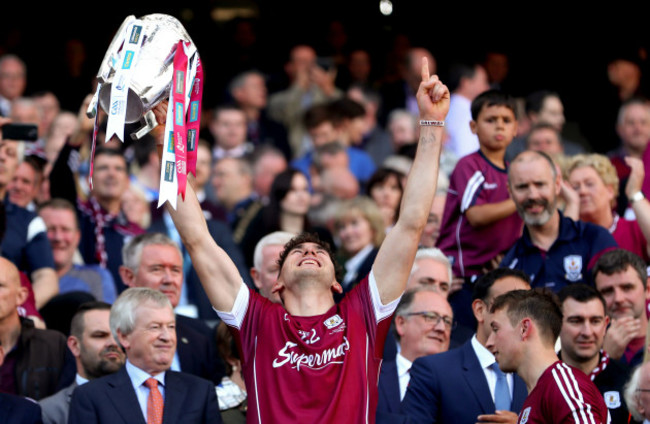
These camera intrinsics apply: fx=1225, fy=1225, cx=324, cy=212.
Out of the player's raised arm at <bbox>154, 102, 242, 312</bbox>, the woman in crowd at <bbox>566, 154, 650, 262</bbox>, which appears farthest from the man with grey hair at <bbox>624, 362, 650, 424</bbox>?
the woman in crowd at <bbox>566, 154, 650, 262</bbox>

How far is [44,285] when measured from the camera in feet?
30.6

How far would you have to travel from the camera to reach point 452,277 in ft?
30.5

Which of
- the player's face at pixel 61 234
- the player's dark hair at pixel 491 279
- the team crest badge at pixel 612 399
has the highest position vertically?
the player's face at pixel 61 234

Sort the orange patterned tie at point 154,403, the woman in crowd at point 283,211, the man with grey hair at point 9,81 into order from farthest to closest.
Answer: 1. the man with grey hair at point 9,81
2. the woman in crowd at point 283,211
3. the orange patterned tie at point 154,403

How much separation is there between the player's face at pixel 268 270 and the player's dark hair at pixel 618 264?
85.7 inches

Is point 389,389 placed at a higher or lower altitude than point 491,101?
lower

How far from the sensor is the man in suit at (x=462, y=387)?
23.6 feet

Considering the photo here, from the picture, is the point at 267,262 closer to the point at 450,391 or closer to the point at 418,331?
the point at 418,331

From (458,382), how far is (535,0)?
860 cm

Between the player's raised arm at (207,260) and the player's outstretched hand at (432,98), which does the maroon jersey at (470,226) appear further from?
the player's raised arm at (207,260)

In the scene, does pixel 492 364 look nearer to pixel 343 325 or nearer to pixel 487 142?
pixel 343 325

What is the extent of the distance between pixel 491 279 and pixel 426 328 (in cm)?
61

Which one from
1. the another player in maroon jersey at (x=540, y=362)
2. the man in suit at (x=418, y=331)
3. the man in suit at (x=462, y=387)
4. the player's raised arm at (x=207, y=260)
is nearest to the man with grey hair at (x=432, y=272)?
the man in suit at (x=418, y=331)

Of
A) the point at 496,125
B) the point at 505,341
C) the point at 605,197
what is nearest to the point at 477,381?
the point at 505,341
